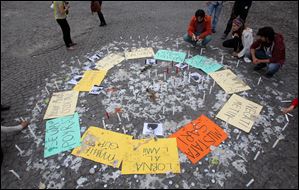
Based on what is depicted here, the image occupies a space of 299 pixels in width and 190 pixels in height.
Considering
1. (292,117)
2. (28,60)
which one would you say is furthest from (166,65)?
(28,60)

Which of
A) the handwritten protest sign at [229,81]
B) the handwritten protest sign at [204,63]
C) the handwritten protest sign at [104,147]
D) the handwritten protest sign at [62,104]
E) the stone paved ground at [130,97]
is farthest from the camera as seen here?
the handwritten protest sign at [204,63]

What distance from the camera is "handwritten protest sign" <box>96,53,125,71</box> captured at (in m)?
5.54

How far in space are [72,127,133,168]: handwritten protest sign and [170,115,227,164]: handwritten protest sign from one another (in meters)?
0.89

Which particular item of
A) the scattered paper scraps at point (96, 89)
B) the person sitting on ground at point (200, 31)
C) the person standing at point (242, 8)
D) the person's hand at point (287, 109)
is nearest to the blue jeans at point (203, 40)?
the person sitting on ground at point (200, 31)

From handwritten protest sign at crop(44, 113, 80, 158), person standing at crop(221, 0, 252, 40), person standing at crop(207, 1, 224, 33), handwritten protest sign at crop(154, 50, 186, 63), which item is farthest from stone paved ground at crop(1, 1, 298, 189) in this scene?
person standing at crop(221, 0, 252, 40)

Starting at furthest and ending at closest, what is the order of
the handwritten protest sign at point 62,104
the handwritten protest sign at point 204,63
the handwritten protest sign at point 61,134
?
the handwritten protest sign at point 204,63, the handwritten protest sign at point 62,104, the handwritten protest sign at point 61,134

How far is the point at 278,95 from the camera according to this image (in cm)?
454

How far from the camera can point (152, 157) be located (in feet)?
11.0

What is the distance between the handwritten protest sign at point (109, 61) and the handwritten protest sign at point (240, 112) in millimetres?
2991

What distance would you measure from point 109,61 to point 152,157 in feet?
10.7

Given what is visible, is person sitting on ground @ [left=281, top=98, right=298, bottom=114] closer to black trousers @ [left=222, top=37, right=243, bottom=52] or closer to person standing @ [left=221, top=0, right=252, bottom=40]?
black trousers @ [left=222, top=37, right=243, bottom=52]

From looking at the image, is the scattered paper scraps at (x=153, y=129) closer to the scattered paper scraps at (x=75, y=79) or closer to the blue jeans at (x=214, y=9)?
the scattered paper scraps at (x=75, y=79)

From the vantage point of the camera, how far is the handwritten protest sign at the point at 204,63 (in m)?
5.27

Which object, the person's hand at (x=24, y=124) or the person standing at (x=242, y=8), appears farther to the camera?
the person standing at (x=242, y=8)
